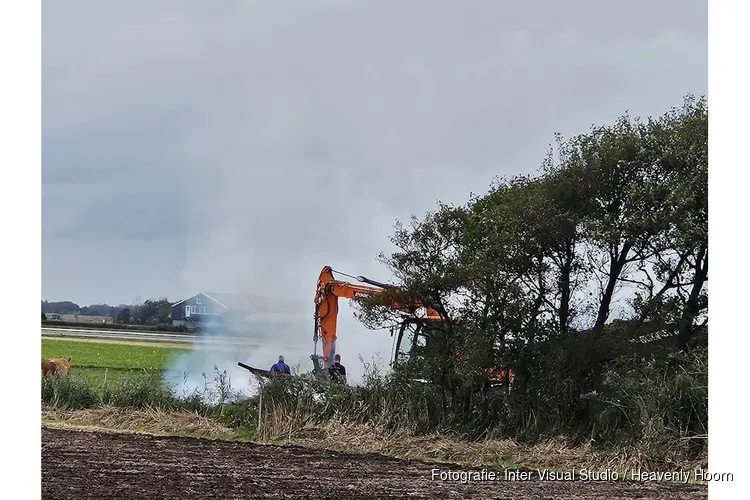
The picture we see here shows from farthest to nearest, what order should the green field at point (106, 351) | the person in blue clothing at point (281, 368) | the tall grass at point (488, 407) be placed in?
the green field at point (106, 351) → the person in blue clothing at point (281, 368) → the tall grass at point (488, 407)

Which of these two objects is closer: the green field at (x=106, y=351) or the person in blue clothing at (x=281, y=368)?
the person in blue clothing at (x=281, y=368)

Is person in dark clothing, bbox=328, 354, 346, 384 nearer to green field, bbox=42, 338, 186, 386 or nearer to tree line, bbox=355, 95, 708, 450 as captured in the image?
tree line, bbox=355, 95, 708, 450

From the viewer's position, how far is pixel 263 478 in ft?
23.7

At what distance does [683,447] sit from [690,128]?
3.36 metres

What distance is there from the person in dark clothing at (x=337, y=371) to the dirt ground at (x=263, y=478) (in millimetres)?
1348

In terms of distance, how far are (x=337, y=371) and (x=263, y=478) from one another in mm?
3596

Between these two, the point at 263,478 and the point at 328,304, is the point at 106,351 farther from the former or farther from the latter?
the point at 263,478

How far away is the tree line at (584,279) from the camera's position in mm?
8844

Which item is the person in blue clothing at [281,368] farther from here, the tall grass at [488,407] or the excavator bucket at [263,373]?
the tall grass at [488,407]

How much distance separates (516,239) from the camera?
926cm

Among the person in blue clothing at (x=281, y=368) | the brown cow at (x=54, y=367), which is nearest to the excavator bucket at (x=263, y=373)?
the person in blue clothing at (x=281, y=368)

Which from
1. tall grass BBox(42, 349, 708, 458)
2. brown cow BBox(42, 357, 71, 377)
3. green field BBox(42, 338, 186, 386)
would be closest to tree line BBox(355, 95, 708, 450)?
tall grass BBox(42, 349, 708, 458)

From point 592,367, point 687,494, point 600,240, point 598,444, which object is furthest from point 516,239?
point 687,494

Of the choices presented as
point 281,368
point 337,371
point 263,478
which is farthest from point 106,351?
point 263,478
